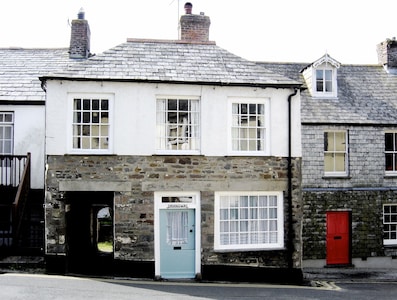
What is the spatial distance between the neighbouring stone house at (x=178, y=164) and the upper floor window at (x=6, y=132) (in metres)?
3.88

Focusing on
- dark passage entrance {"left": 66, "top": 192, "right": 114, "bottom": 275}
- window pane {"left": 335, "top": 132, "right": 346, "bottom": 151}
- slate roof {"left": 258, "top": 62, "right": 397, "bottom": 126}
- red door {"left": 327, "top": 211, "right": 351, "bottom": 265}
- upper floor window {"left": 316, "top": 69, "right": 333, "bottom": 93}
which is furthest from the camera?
upper floor window {"left": 316, "top": 69, "right": 333, "bottom": 93}

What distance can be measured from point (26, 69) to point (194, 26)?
6718mm

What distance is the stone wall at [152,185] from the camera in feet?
44.4

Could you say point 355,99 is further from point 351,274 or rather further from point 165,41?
point 165,41

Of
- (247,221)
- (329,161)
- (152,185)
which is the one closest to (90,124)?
(152,185)

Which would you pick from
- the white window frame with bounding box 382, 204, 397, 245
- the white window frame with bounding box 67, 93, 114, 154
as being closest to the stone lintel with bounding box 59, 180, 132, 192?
the white window frame with bounding box 67, 93, 114, 154

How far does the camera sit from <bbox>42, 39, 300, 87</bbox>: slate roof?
14.0m

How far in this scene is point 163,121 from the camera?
560 inches

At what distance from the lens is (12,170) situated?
52.1 feet

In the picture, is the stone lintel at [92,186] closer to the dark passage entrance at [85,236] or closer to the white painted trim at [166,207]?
the dark passage entrance at [85,236]

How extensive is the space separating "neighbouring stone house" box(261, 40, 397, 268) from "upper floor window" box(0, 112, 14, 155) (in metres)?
10.9

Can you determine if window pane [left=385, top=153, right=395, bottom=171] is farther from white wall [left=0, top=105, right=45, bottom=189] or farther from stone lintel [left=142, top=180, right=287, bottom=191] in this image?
white wall [left=0, top=105, right=45, bottom=189]

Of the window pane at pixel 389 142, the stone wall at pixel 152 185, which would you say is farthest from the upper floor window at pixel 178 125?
the window pane at pixel 389 142

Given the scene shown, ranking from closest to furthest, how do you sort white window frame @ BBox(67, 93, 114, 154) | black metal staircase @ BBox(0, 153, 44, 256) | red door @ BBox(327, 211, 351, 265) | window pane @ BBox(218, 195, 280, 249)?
white window frame @ BBox(67, 93, 114, 154)
window pane @ BBox(218, 195, 280, 249)
black metal staircase @ BBox(0, 153, 44, 256)
red door @ BBox(327, 211, 351, 265)
